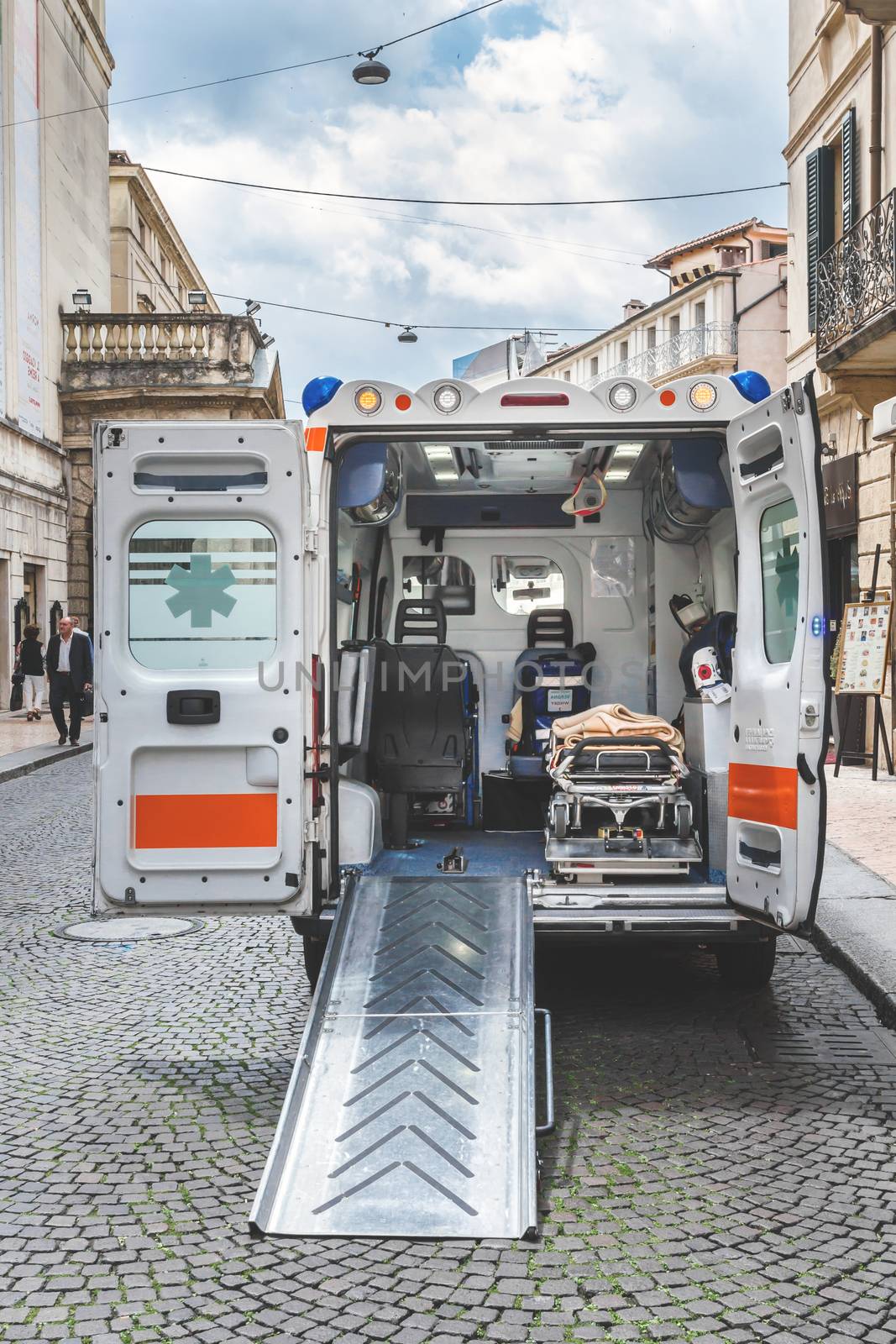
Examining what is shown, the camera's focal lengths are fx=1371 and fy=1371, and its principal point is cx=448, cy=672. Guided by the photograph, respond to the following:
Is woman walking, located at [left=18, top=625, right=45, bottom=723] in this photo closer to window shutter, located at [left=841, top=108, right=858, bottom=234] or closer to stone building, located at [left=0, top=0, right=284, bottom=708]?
stone building, located at [left=0, top=0, right=284, bottom=708]

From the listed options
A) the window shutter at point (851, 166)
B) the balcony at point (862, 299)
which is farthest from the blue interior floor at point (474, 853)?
the window shutter at point (851, 166)

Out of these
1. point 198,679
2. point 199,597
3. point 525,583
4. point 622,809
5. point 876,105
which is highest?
point 876,105

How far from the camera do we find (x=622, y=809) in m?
6.61

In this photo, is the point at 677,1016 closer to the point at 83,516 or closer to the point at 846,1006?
the point at 846,1006

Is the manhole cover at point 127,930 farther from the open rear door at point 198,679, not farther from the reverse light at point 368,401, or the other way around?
the reverse light at point 368,401

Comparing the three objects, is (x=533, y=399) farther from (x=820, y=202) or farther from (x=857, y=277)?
(x=820, y=202)

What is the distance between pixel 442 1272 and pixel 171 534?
9.58ft

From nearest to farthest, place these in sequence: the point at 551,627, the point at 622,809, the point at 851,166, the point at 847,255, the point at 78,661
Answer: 1. the point at 622,809
2. the point at 551,627
3. the point at 847,255
4. the point at 851,166
5. the point at 78,661

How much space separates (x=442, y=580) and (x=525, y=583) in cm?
61

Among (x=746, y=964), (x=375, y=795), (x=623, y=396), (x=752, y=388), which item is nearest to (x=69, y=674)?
(x=375, y=795)

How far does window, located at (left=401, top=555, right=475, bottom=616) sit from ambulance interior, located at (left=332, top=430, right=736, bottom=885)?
0.01 m

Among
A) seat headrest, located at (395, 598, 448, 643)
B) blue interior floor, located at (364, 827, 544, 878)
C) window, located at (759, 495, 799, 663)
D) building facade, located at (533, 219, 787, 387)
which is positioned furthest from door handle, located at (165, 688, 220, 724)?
building facade, located at (533, 219, 787, 387)

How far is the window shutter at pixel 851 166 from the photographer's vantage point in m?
17.2

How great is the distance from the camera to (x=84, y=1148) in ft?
15.1
